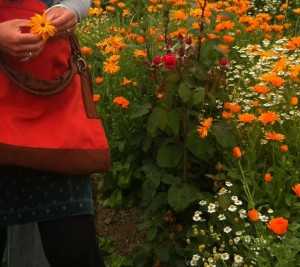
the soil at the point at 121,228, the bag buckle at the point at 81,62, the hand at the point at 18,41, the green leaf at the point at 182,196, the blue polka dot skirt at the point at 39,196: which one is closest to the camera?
the hand at the point at 18,41

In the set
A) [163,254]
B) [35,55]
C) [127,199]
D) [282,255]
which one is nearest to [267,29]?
[127,199]

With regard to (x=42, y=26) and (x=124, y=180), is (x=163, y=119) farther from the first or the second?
(x=42, y=26)

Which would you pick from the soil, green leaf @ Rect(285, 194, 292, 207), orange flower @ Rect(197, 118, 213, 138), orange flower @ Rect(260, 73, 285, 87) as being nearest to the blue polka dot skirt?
orange flower @ Rect(197, 118, 213, 138)

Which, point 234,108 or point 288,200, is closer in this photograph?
point 288,200

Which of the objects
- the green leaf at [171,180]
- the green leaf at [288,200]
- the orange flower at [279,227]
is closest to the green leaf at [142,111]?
the green leaf at [171,180]

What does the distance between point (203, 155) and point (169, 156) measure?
0.49 feet

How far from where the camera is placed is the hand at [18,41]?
1396mm

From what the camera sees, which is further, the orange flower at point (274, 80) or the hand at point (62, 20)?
the orange flower at point (274, 80)

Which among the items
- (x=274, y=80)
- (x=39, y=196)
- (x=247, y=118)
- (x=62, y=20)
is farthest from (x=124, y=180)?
(x=62, y=20)

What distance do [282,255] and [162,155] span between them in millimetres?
764

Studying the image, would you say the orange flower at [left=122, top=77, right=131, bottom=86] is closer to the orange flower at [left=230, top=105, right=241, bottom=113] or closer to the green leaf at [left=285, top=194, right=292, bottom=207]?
the orange flower at [left=230, top=105, right=241, bottom=113]

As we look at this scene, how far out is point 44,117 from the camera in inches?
59.6

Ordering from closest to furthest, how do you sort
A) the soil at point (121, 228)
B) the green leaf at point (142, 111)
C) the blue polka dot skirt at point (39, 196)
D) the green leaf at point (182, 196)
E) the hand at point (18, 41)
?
the hand at point (18, 41) → the blue polka dot skirt at point (39, 196) → the green leaf at point (182, 196) → the green leaf at point (142, 111) → the soil at point (121, 228)

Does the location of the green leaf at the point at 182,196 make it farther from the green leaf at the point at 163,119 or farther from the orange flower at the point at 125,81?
the orange flower at the point at 125,81
